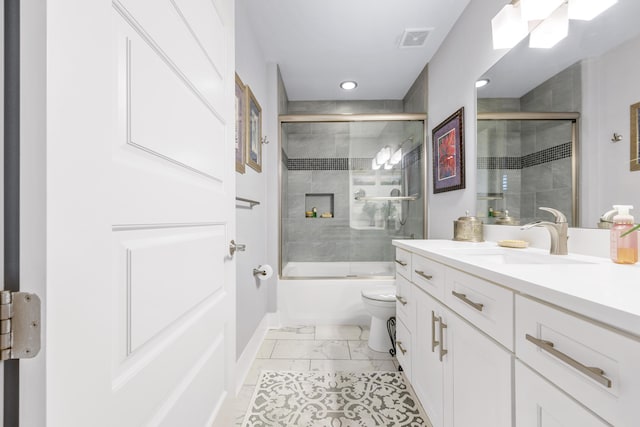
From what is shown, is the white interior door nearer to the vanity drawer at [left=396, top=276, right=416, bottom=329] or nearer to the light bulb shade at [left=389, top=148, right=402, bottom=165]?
the vanity drawer at [left=396, top=276, right=416, bottom=329]

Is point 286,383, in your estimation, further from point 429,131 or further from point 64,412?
point 429,131

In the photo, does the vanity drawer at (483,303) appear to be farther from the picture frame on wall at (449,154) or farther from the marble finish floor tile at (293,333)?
the marble finish floor tile at (293,333)

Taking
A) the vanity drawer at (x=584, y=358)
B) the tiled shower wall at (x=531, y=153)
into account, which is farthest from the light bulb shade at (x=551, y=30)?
the vanity drawer at (x=584, y=358)

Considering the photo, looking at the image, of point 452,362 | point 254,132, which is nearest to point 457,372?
point 452,362

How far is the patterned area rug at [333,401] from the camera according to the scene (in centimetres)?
143

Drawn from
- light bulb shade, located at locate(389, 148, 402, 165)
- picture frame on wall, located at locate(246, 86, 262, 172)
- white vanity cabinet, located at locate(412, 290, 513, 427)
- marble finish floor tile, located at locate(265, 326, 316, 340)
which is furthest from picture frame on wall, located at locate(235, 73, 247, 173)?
light bulb shade, located at locate(389, 148, 402, 165)

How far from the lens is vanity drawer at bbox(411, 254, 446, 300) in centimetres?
121

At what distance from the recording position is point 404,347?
1671 millimetres

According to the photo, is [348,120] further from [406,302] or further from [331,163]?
[406,302]

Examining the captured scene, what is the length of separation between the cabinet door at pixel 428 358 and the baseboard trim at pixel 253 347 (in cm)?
99

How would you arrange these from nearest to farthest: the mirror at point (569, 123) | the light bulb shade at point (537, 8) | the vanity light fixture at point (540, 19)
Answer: the mirror at point (569, 123), the vanity light fixture at point (540, 19), the light bulb shade at point (537, 8)

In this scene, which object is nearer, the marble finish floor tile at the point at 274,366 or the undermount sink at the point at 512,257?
the undermount sink at the point at 512,257

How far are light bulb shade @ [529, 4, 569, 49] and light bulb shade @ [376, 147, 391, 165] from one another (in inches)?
66.3
